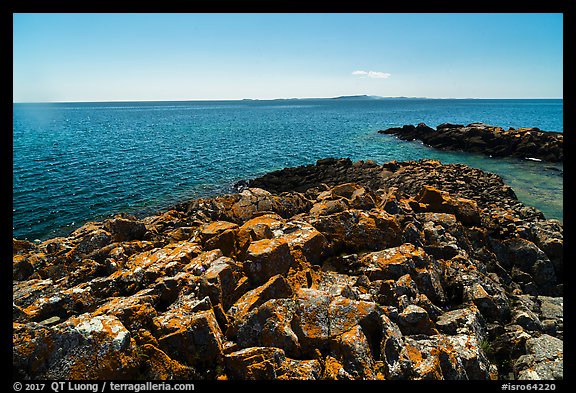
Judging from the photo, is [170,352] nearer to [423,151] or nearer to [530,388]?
[530,388]

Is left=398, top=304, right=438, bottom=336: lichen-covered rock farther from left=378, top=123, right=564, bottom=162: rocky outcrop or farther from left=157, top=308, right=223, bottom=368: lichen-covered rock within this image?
left=378, top=123, right=564, bottom=162: rocky outcrop

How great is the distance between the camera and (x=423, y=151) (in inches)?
2522

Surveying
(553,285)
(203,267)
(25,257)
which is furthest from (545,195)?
(25,257)

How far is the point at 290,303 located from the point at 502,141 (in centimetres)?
7082

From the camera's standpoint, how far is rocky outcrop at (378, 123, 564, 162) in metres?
53.1

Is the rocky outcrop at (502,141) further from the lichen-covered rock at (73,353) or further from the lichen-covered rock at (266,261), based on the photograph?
the lichen-covered rock at (73,353)

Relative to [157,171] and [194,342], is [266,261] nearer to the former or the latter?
[194,342]

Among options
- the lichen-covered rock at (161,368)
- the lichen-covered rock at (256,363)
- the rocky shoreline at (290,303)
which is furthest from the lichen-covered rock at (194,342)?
the lichen-covered rock at (256,363)

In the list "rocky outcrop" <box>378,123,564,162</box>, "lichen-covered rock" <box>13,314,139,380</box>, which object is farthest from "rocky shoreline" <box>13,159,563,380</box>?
"rocky outcrop" <box>378,123,564,162</box>

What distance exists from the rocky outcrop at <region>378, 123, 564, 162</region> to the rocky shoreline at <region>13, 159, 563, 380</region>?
52.3 m

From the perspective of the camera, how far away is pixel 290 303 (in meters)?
7.18

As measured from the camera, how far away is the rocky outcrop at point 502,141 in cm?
5306

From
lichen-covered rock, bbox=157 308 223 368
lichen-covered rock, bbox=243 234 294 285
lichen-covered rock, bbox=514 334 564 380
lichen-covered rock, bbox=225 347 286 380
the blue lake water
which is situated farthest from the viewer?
the blue lake water
